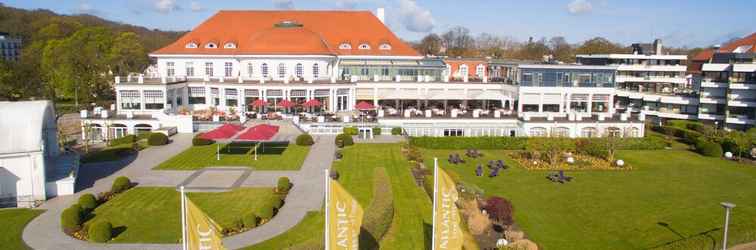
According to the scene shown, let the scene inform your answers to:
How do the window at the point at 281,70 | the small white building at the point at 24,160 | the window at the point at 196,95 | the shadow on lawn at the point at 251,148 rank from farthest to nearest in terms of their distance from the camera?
the window at the point at 281,70, the window at the point at 196,95, the shadow on lawn at the point at 251,148, the small white building at the point at 24,160

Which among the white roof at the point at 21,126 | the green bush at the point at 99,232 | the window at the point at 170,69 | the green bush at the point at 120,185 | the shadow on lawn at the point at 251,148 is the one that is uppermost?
the window at the point at 170,69

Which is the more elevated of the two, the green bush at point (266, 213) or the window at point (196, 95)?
the window at point (196, 95)

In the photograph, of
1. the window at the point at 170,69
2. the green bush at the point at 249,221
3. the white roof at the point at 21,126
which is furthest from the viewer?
the window at the point at 170,69

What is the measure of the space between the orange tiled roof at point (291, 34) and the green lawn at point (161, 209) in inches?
1128

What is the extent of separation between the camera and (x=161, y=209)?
2506cm

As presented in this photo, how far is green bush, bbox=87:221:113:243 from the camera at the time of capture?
20750 millimetres

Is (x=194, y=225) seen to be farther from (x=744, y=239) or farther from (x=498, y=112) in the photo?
(x=498, y=112)

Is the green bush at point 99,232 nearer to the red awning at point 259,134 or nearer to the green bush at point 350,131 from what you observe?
the red awning at point 259,134

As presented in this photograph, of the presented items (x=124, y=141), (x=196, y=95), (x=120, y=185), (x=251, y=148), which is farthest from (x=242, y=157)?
(x=196, y=95)

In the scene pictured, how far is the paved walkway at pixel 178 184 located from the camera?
2114cm

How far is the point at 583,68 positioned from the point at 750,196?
23.1 meters

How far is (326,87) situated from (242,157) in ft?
57.3

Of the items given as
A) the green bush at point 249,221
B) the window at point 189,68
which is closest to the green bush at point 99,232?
the green bush at point 249,221

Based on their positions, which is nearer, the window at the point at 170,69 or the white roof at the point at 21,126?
the white roof at the point at 21,126
